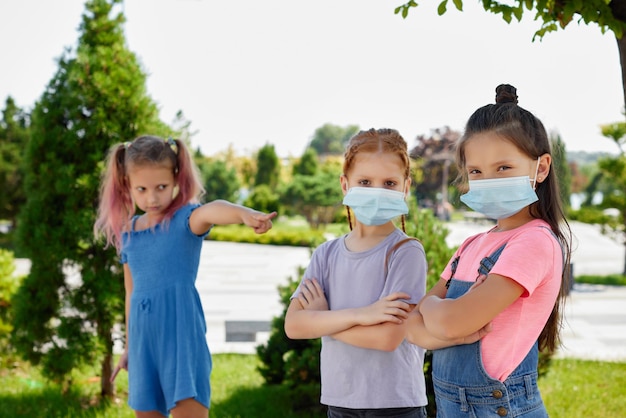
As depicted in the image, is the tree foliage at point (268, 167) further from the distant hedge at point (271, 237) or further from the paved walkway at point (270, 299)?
the paved walkway at point (270, 299)

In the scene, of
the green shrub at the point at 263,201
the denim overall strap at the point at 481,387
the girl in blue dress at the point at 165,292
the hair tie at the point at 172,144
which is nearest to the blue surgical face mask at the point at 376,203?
the denim overall strap at the point at 481,387

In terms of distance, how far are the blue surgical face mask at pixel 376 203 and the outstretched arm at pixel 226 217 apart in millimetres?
388

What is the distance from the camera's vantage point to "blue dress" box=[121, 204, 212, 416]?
291 centimetres

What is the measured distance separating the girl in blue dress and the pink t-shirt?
1318 millimetres

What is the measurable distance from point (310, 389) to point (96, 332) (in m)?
1.44

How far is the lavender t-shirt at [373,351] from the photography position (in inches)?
84.7

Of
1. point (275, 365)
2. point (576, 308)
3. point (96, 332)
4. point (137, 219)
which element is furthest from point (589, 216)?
point (137, 219)

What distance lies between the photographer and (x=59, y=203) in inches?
188

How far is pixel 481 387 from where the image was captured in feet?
6.01

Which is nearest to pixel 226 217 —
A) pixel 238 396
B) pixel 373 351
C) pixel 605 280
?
pixel 373 351

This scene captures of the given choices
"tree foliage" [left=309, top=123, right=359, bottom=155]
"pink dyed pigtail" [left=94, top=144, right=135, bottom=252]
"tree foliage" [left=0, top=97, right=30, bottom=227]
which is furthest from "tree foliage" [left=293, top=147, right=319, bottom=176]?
"tree foliage" [left=309, top=123, right=359, bottom=155]

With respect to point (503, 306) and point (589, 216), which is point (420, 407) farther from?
point (589, 216)

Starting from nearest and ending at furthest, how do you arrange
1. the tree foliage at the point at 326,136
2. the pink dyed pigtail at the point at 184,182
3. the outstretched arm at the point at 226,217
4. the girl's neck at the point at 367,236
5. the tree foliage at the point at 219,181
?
the girl's neck at the point at 367,236 → the outstretched arm at the point at 226,217 → the pink dyed pigtail at the point at 184,182 → the tree foliage at the point at 219,181 → the tree foliage at the point at 326,136

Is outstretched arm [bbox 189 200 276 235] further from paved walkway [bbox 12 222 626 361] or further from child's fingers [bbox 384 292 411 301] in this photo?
paved walkway [bbox 12 222 626 361]
